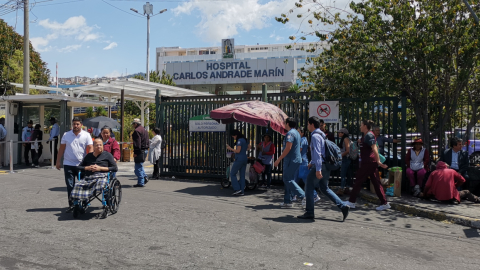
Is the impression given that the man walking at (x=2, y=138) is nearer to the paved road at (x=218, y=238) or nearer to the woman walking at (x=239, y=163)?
the paved road at (x=218, y=238)

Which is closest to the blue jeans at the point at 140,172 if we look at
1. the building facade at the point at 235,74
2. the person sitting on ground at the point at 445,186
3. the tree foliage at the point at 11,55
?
the person sitting on ground at the point at 445,186

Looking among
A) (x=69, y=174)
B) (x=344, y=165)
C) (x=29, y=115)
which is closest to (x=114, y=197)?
(x=69, y=174)

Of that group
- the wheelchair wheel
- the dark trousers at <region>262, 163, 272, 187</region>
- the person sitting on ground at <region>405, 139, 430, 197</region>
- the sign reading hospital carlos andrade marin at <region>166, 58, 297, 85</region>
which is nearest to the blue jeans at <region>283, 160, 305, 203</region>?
the dark trousers at <region>262, 163, 272, 187</region>

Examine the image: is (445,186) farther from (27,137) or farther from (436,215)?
(27,137)

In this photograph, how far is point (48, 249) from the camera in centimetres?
535

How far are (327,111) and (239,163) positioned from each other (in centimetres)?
299

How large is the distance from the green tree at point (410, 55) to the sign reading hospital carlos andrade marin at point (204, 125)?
3.14 meters

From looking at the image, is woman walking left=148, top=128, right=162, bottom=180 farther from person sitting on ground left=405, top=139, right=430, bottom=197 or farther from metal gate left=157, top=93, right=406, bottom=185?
person sitting on ground left=405, top=139, right=430, bottom=197

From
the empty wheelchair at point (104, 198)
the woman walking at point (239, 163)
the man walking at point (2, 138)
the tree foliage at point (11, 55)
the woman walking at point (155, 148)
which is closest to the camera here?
the empty wheelchair at point (104, 198)

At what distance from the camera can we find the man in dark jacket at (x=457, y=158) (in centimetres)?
925

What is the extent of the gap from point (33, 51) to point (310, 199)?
31515 millimetres

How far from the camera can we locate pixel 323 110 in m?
11.1

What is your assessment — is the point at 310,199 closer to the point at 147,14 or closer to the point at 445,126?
the point at 445,126

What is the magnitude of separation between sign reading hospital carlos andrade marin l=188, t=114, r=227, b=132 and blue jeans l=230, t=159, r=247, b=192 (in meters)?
2.56
